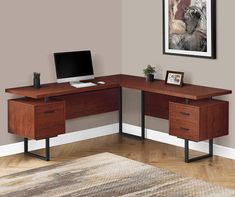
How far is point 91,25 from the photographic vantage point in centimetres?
677

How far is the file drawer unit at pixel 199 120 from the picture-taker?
5723mm

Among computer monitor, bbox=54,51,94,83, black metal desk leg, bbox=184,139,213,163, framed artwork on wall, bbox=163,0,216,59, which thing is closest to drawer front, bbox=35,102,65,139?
computer monitor, bbox=54,51,94,83

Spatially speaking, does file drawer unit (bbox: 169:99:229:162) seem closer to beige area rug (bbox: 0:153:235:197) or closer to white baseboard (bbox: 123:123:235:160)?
white baseboard (bbox: 123:123:235:160)

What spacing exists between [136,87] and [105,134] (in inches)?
38.6

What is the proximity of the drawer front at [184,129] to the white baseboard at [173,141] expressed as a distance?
1.50 ft

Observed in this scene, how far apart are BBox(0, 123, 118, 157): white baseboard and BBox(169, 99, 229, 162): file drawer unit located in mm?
1216

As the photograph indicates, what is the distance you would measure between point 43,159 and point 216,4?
2.21 metres

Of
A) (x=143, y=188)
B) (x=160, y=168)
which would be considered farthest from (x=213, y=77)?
(x=143, y=188)

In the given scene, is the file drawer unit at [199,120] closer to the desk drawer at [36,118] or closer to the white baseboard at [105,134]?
the white baseboard at [105,134]

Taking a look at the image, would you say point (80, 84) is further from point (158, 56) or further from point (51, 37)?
point (158, 56)

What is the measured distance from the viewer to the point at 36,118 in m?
5.78

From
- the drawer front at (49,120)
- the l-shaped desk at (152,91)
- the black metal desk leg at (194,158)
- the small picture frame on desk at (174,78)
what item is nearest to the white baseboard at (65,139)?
the l-shaped desk at (152,91)

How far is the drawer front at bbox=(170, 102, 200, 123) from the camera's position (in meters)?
5.72

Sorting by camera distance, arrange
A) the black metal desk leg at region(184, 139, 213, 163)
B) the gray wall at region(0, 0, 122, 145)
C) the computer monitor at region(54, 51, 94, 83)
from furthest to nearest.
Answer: the computer monitor at region(54, 51, 94, 83), the gray wall at region(0, 0, 122, 145), the black metal desk leg at region(184, 139, 213, 163)
